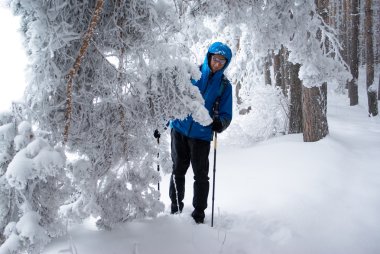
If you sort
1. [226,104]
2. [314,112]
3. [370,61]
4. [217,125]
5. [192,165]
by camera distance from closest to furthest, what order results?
[217,125] → [226,104] → [192,165] → [314,112] → [370,61]

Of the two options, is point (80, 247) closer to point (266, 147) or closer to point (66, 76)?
point (66, 76)

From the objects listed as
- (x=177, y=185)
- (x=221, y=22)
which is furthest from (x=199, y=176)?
(x=221, y=22)

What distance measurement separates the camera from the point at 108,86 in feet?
9.58

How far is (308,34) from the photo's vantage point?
473 centimetres

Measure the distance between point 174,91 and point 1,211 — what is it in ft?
5.56

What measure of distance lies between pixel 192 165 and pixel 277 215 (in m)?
1.40

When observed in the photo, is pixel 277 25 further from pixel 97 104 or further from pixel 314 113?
pixel 314 113

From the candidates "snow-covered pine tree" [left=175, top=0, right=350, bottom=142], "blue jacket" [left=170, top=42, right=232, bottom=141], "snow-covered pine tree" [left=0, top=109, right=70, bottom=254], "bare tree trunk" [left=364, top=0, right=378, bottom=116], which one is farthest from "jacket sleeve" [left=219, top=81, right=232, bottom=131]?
"bare tree trunk" [left=364, top=0, right=378, bottom=116]

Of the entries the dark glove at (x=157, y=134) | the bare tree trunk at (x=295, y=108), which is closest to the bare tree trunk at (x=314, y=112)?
the bare tree trunk at (x=295, y=108)

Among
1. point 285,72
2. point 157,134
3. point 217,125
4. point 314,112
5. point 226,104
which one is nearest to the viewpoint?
point 157,134

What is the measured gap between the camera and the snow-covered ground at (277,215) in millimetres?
3336

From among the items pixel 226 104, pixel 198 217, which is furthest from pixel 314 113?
pixel 198 217

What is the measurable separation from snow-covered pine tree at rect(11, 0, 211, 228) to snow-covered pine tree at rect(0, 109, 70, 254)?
1.21ft

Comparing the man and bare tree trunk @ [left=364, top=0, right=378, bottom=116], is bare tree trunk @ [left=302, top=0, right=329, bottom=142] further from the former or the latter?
bare tree trunk @ [left=364, top=0, right=378, bottom=116]
